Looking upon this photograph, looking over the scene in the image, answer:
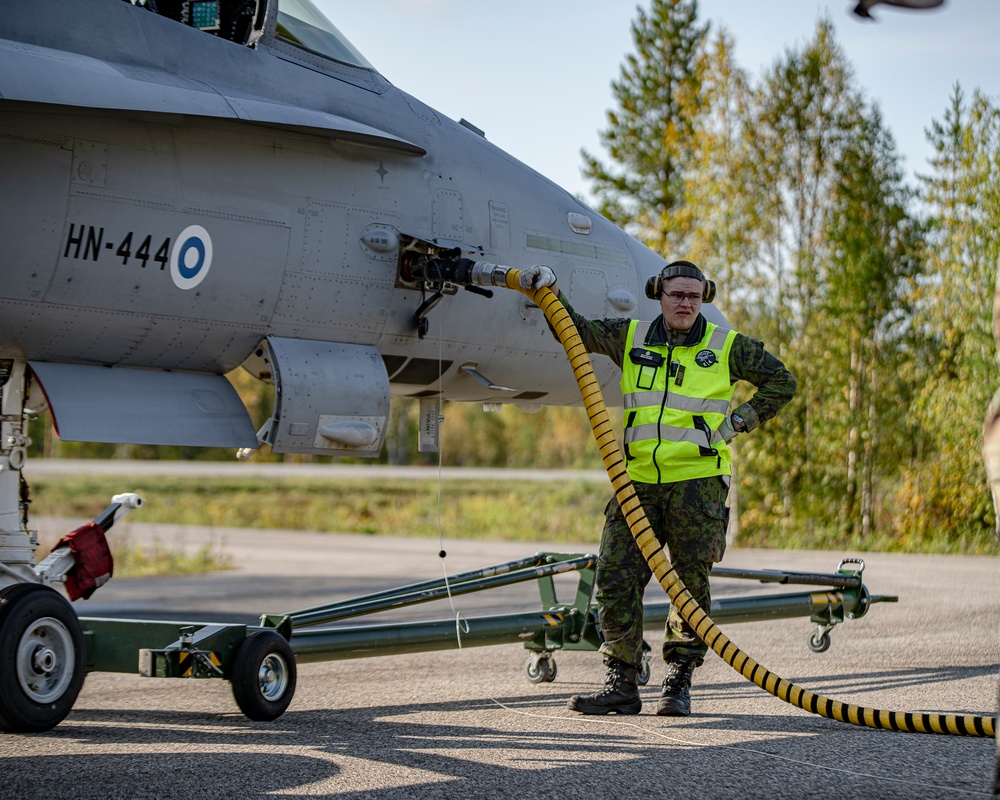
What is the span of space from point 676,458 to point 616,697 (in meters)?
1.27

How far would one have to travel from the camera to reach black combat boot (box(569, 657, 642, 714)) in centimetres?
568

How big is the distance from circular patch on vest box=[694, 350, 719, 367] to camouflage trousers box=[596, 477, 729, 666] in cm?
60

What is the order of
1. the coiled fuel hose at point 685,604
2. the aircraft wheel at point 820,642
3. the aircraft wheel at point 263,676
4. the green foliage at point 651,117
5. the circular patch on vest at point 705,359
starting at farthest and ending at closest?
the green foliage at point 651,117, the aircraft wheel at point 820,642, the circular patch on vest at point 705,359, the aircraft wheel at point 263,676, the coiled fuel hose at point 685,604

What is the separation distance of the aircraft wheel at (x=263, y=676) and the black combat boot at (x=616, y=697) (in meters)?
1.49

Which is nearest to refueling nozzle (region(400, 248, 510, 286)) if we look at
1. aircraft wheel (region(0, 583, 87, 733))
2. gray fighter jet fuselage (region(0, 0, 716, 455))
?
gray fighter jet fuselage (region(0, 0, 716, 455))

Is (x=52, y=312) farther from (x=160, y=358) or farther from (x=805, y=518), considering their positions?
(x=805, y=518)

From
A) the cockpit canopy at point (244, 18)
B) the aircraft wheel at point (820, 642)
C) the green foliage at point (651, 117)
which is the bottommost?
the aircraft wheel at point (820, 642)

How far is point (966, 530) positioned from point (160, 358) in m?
16.3

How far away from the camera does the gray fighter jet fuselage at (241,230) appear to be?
511 cm

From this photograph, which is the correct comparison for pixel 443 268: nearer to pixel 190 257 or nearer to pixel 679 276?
pixel 679 276

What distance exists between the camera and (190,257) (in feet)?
18.0

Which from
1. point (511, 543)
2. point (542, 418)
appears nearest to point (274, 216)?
point (511, 543)

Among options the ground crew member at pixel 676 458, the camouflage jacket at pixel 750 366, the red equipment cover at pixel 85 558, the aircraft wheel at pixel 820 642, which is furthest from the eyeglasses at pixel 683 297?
the red equipment cover at pixel 85 558

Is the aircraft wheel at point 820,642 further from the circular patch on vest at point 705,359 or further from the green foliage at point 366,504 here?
the green foliage at point 366,504
